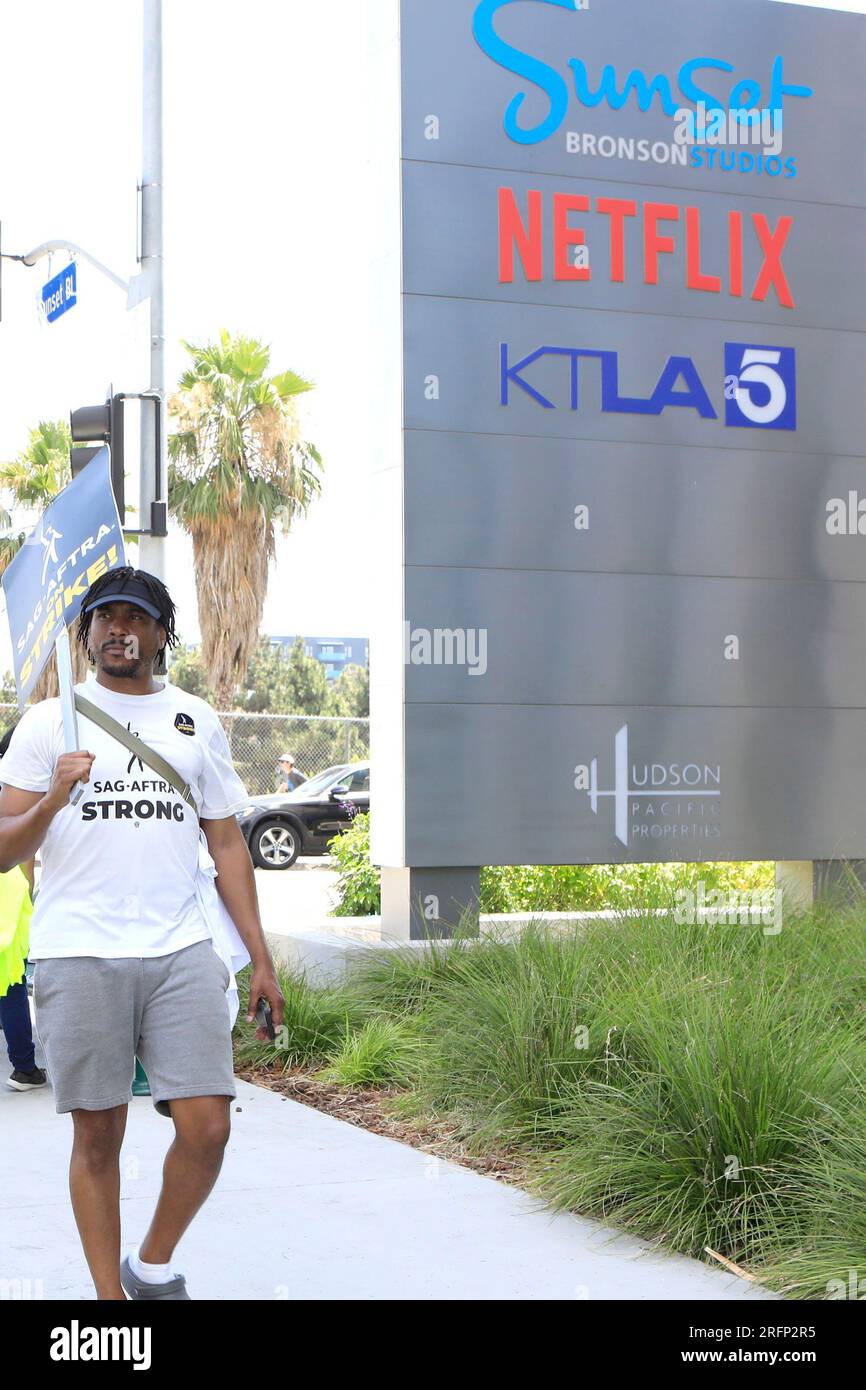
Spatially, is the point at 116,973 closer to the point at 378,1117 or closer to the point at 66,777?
the point at 66,777

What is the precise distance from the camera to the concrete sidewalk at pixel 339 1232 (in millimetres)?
4637

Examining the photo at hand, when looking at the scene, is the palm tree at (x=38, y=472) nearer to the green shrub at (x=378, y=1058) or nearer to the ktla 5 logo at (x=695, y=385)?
the ktla 5 logo at (x=695, y=385)

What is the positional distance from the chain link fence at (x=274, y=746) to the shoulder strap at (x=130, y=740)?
20.7 metres

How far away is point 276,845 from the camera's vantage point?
23.3 meters

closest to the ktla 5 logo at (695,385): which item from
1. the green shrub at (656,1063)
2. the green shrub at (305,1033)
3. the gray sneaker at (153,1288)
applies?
the green shrub at (656,1063)

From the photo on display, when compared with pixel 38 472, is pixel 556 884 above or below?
below

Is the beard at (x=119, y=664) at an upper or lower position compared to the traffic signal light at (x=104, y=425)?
lower

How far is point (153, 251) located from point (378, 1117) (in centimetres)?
684

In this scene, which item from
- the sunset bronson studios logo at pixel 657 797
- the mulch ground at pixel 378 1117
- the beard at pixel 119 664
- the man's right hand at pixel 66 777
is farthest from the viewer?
the sunset bronson studios logo at pixel 657 797

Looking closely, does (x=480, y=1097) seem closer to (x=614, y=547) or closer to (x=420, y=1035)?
(x=420, y=1035)

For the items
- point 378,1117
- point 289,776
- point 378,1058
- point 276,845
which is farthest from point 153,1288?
point 289,776

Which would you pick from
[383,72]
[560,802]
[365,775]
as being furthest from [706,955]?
[365,775]

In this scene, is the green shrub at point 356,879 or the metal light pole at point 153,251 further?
the green shrub at point 356,879

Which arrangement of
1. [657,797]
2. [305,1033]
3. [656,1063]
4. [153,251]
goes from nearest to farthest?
[656,1063]
[305,1033]
[657,797]
[153,251]
